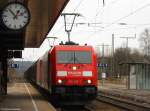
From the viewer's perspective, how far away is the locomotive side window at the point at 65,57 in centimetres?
2620

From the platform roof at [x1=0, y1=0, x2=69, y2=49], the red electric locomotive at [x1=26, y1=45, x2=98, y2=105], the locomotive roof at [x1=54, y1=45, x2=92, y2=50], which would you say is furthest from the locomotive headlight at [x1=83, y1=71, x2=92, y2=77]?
the platform roof at [x1=0, y1=0, x2=69, y2=49]

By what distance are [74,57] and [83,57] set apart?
0.44 meters

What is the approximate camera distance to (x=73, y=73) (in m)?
25.8

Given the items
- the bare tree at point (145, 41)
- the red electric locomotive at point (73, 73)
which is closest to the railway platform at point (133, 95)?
the red electric locomotive at point (73, 73)

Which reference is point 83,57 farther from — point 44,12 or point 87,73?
point 44,12

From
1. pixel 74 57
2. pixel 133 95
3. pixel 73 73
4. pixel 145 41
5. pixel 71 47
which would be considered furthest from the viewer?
pixel 145 41

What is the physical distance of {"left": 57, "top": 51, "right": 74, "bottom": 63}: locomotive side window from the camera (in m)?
26.2

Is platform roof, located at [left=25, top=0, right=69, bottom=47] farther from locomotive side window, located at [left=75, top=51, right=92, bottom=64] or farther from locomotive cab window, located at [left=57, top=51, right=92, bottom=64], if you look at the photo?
locomotive side window, located at [left=75, top=51, right=92, bottom=64]

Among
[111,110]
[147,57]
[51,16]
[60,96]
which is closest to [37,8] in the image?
[51,16]

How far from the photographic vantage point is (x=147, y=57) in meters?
94.1

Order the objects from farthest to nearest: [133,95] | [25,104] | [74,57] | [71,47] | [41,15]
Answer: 1. [133,95]
2. [41,15]
3. [71,47]
4. [74,57]
5. [25,104]

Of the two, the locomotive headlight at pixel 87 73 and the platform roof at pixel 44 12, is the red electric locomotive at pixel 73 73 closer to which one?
the locomotive headlight at pixel 87 73

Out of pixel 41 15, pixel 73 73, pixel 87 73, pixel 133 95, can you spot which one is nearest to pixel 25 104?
pixel 73 73

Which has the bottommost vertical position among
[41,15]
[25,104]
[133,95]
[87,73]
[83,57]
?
[133,95]
